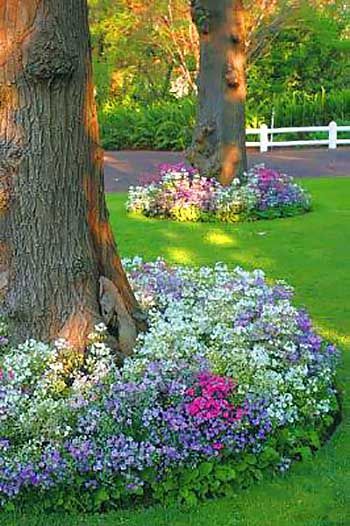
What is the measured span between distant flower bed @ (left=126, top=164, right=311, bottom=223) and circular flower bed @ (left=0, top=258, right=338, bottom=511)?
789 cm

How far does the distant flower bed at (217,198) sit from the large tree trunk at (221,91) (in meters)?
0.32

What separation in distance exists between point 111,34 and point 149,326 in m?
27.6

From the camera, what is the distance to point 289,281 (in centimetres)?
867

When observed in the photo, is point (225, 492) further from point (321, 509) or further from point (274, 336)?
point (274, 336)

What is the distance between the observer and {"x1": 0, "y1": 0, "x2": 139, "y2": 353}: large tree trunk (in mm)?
4668

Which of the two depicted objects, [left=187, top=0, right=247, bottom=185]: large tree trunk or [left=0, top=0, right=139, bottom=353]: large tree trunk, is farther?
[left=187, top=0, right=247, bottom=185]: large tree trunk

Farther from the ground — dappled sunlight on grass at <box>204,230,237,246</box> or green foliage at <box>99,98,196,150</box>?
green foliage at <box>99,98,196,150</box>

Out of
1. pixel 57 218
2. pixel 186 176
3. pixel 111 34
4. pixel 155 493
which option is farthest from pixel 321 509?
Result: pixel 111 34

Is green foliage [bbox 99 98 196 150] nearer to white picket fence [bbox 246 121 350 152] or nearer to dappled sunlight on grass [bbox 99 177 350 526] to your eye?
white picket fence [bbox 246 121 350 152]

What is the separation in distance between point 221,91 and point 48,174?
9.27 meters

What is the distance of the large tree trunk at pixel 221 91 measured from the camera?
13492 mm

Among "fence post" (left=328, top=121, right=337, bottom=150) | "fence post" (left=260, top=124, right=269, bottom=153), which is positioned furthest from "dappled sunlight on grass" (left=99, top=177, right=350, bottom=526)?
"fence post" (left=328, top=121, right=337, bottom=150)

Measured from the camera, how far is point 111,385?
14.4 ft

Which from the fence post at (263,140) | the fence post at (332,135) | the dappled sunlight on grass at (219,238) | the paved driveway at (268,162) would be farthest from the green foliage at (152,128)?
the dappled sunlight on grass at (219,238)
